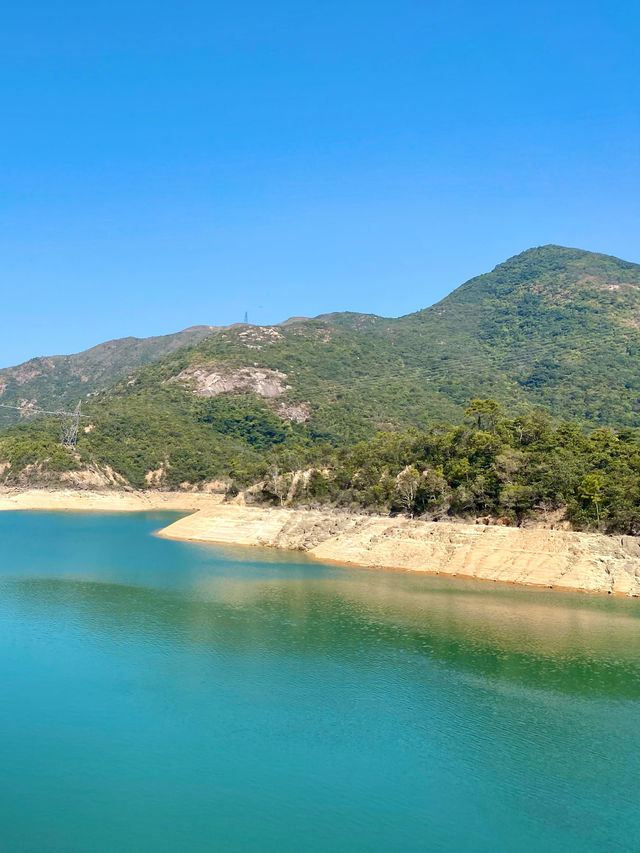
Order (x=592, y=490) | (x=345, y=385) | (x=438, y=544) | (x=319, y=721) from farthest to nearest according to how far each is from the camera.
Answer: (x=345, y=385) < (x=438, y=544) < (x=592, y=490) < (x=319, y=721)

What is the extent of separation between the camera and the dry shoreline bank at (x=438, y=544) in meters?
46.0

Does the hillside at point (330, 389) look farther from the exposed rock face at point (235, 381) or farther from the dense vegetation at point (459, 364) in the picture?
the dense vegetation at point (459, 364)

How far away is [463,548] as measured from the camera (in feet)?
169

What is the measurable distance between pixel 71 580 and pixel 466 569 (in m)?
26.4

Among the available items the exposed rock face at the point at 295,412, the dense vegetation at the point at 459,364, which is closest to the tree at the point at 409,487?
the dense vegetation at the point at 459,364

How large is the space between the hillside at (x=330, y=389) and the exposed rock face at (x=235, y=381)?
0.25 metres

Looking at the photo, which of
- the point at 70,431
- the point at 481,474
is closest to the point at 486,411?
the point at 481,474

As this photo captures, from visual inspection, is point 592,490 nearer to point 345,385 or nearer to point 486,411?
point 486,411

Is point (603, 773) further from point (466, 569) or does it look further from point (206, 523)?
point (206, 523)

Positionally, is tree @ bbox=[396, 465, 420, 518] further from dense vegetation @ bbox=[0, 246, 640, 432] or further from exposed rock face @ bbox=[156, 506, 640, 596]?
dense vegetation @ bbox=[0, 246, 640, 432]

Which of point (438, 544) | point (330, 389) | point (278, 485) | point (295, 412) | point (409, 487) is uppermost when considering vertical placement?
point (330, 389)

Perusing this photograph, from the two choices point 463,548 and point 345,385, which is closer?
point 463,548

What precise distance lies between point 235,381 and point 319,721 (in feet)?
434

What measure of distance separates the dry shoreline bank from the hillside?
15037mm
